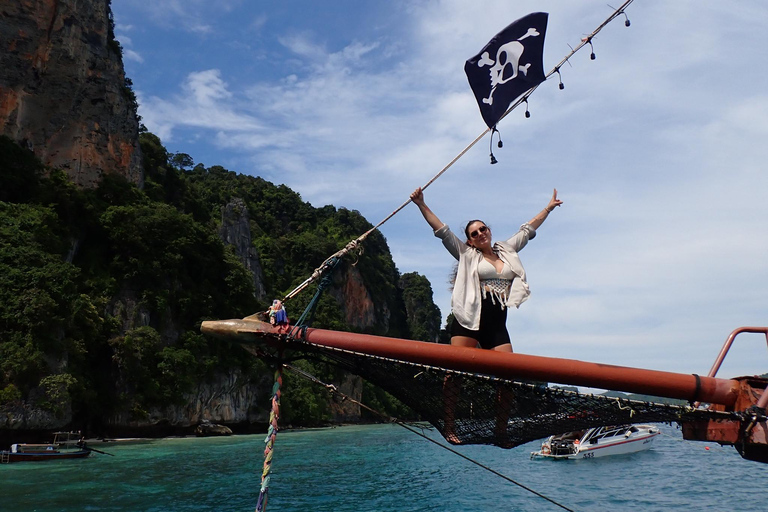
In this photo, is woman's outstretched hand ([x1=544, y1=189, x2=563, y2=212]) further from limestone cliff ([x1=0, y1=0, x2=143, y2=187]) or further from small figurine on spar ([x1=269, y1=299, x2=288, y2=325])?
limestone cliff ([x1=0, y1=0, x2=143, y2=187])

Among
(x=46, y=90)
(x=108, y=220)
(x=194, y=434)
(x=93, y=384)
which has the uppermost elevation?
Result: (x=46, y=90)

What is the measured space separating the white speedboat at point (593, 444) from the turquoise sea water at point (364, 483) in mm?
593

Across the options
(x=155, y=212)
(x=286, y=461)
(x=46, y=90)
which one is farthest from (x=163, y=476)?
(x=46, y=90)

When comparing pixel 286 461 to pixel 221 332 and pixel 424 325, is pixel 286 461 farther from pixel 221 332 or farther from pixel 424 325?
pixel 424 325

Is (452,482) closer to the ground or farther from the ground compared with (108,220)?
closer to the ground

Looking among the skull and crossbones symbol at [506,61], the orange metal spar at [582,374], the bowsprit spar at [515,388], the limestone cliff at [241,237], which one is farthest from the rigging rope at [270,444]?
the limestone cliff at [241,237]

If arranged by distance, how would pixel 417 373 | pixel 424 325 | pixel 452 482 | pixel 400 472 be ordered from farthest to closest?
pixel 424 325 < pixel 400 472 < pixel 452 482 < pixel 417 373

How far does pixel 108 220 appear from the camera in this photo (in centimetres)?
3491

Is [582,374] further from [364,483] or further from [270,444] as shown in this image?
[364,483]

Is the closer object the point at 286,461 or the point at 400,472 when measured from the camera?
the point at 400,472

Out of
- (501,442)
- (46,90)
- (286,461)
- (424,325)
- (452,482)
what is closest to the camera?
(501,442)

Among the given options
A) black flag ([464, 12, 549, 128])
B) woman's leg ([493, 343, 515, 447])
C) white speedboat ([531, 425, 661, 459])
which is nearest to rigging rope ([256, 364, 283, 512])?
woman's leg ([493, 343, 515, 447])

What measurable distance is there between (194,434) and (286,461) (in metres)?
17.2

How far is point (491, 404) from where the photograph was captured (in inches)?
152
